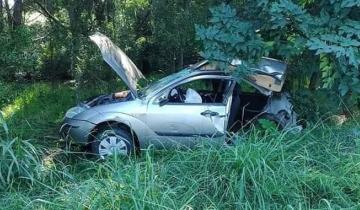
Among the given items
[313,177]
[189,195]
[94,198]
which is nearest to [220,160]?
[189,195]

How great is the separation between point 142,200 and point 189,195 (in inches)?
21.0

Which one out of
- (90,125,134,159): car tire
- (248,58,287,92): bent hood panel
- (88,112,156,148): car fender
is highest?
(248,58,287,92): bent hood panel

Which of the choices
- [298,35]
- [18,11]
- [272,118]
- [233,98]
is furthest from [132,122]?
[18,11]

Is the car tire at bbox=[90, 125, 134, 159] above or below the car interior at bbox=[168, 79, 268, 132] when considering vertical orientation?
below

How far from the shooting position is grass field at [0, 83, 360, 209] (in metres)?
4.13

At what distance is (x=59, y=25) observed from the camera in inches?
454

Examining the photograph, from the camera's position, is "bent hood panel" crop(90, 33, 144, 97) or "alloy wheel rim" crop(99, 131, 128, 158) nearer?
"alloy wheel rim" crop(99, 131, 128, 158)

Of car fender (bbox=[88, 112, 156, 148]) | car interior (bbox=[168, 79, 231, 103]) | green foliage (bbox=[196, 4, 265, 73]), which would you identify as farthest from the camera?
car interior (bbox=[168, 79, 231, 103])

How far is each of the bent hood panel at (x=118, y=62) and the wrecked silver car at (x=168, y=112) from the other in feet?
0.05

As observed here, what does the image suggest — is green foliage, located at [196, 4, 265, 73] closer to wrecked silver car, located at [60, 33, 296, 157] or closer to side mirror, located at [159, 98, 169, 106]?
wrecked silver car, located at [60, 33, 296, 157]

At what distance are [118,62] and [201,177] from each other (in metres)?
3.47

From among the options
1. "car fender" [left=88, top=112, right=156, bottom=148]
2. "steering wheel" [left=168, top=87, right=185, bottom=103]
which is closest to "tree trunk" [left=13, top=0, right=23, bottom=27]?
"car fender" [left=88, top=112, right=156, bottom=148]

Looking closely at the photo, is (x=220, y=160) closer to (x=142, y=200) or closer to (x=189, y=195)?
(x=189, y=195)

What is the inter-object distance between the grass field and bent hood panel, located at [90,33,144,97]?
2.08 meters
